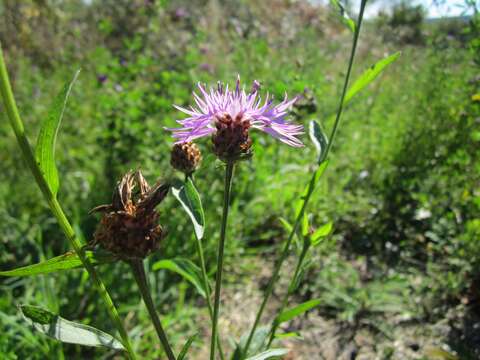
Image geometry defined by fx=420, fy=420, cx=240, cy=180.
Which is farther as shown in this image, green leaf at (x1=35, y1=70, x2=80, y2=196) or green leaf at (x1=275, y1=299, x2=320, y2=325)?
green leaf at (x1=275, y1=299, x2=320, y2=325)

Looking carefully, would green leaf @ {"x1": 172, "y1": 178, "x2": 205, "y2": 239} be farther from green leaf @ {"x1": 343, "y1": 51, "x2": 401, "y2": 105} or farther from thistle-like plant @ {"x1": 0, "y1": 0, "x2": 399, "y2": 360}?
green leaf @ {"x1": 343, "y1": 51, "x2": 401, "y2": 105}

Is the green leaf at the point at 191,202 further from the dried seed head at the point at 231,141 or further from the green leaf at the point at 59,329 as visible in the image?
the green leaf at the point at 59,329

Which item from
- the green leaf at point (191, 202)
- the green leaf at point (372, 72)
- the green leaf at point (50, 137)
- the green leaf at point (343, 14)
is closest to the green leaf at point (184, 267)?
the green leaf at point (191, 202)

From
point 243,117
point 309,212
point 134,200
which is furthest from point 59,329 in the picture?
point 309,212

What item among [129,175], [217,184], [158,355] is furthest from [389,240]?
[129,175]

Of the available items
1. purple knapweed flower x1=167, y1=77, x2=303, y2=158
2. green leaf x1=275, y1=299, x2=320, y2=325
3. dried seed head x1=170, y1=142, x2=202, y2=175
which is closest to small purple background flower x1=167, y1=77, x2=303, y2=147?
purple knapweed flower x1=167, y1=77, x2=303, y2=158

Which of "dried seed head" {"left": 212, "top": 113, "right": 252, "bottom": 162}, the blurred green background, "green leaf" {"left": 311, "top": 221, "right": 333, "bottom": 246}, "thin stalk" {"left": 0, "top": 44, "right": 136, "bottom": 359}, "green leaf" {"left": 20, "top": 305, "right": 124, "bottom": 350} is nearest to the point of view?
"thin stalk" {"left": 0, "top": 44, "right": 136, "bottom": 359}

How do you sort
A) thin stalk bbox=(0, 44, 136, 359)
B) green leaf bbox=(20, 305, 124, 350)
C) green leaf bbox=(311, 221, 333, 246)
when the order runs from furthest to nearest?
green leaf bbox=(311, 221, 333, 246), green leaf bbox=(20, 305, 124, 350), thin stalk bbox=(0, 44, 136, 359)

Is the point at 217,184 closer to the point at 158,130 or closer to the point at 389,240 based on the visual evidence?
the point at 158,130
